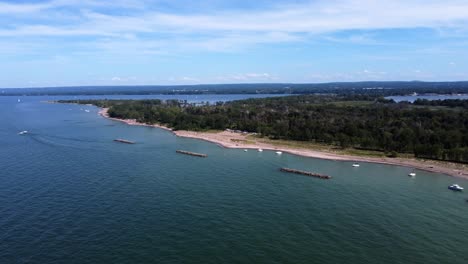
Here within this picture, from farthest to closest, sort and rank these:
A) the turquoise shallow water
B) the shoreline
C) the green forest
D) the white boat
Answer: the green forest
the shoreline
the white boat
the turquoise shallow water

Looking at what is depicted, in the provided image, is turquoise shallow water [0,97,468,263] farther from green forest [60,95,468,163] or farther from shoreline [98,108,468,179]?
green forest [60,95,468,163]

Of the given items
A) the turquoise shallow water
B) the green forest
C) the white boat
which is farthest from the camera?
the green forest

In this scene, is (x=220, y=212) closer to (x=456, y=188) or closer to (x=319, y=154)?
(x=456, y=188)

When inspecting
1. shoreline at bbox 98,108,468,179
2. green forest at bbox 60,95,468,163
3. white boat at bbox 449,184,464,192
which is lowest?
white boat at bbox 449,184,464,192

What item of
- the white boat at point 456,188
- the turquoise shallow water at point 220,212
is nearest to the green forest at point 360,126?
the turquoise shallow water at point 220,212

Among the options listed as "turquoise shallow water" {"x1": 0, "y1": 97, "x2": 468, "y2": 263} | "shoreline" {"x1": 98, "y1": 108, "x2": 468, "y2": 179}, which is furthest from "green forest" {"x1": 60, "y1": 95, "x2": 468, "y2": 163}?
"turquoise shallow water" {"x1": 0, "y1": 97, "x2": 468, "y2": 263}

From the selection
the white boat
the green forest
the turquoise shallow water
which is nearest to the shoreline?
the turquoise shallow water

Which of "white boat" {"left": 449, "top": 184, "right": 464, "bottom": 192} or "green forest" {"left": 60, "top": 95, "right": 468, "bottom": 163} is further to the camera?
"green forest" {"left": 60, "top": 95, "right": 468, "bottom": 163}

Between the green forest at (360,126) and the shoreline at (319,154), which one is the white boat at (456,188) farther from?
the green forest at (360,126)

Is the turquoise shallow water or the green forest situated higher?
A: the green forest
